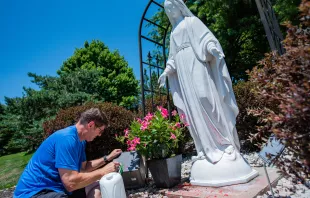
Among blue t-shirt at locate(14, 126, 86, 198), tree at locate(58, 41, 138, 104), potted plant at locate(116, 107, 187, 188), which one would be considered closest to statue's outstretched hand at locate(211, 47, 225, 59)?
potted plant at locate(116, 107, 187, 188)

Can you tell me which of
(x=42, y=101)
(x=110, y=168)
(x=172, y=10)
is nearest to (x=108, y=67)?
(x=42, y=101)

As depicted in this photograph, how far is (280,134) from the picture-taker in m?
1.34

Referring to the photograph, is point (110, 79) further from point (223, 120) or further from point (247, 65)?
point (223, 120)

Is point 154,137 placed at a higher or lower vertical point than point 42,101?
lower

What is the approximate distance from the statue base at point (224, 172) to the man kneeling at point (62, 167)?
51.2 inches

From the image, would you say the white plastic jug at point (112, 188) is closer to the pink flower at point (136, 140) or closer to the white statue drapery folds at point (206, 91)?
the pink flower at point (136, 140)

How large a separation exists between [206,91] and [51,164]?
2.05 metres

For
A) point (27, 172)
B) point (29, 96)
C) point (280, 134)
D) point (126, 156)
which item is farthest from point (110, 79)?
point (280, 134)

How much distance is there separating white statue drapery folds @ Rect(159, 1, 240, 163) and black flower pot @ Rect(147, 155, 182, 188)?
411mm

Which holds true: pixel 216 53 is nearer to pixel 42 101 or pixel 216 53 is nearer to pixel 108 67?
pixel 42 101

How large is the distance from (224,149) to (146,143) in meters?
A: 1.02

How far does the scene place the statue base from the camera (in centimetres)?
294

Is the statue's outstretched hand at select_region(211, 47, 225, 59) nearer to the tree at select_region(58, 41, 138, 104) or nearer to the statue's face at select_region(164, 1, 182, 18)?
the statue's face at select_region(164, 1, 182, 18)

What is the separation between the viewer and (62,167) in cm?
210
